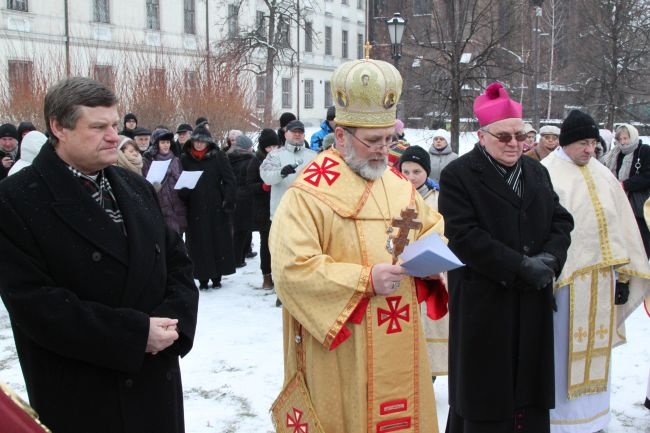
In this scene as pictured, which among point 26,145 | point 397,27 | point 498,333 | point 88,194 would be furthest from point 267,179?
point 397,27

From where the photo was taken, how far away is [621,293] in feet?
15.3

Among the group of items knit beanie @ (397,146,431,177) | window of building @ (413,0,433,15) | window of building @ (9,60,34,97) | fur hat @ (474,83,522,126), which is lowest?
knit beanie @ (397,146,431,177)

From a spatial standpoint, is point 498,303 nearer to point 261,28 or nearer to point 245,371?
point 245,371

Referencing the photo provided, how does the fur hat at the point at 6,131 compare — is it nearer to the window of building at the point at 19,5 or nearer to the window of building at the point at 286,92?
the window of building at the point at 19,5

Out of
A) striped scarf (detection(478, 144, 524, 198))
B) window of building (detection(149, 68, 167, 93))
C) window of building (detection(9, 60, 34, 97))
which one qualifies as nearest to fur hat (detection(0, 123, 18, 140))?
striped scarf (detection(478, 144, 524, 198))

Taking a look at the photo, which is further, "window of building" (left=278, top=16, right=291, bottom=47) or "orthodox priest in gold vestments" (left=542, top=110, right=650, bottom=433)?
"window of building" (left=278, top=16, right=291, bottom=47)

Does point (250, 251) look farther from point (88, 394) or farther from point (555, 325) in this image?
Result: point (88, 394)

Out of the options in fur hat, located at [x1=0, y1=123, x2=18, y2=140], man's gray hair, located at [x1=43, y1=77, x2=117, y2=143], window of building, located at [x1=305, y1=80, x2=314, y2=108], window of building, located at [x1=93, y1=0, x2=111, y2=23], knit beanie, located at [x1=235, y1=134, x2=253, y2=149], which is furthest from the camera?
window of building, located at [x1=305, y1=80, x2=314, y2=108]

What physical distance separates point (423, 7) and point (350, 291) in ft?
54.3

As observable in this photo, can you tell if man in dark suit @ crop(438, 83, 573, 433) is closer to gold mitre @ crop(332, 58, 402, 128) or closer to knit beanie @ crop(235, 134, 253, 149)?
gold mitre @ crop(332, 58, 402, 128)

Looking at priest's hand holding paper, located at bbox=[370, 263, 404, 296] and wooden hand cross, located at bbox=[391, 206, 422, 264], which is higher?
wooden hand cross, located at bbox=[391, 206, 422, 264]

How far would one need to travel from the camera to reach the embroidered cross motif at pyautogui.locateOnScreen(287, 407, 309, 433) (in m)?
3.01

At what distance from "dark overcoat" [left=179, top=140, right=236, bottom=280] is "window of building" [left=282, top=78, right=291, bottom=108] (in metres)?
35.8

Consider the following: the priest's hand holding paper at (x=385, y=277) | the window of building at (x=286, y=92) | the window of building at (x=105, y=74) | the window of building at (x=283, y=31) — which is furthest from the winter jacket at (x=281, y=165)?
the window of building at (x=286, y=92)
